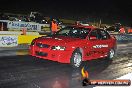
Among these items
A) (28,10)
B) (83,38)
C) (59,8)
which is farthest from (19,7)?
(83,38)

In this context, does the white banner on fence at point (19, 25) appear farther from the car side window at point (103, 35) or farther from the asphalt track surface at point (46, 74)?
the asphalt track surface at point (46, 74)

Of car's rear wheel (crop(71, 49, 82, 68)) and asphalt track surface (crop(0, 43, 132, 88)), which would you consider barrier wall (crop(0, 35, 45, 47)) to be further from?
car's rear wheel (crop(71, 49, 82, 68))

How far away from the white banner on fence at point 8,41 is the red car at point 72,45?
5438mm

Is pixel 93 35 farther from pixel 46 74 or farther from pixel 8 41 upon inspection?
pixel 8 41

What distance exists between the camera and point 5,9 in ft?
173

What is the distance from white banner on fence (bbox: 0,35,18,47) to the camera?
1601 centimetres

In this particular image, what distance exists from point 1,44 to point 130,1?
66.4 meters

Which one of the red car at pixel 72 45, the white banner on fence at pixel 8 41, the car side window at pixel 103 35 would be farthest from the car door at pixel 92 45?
the white banner on fence at pixel 8 41

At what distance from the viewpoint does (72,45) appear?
33.0ft

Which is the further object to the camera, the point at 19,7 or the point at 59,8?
the point at 59,8

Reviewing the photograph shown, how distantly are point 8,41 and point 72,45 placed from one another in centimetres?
733

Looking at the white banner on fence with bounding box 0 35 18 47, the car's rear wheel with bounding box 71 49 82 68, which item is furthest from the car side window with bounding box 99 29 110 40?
the white banner on fence with bounding box 0 35 18 47

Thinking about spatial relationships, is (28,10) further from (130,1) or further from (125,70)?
(125,70)

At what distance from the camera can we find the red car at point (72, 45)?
9922mm
